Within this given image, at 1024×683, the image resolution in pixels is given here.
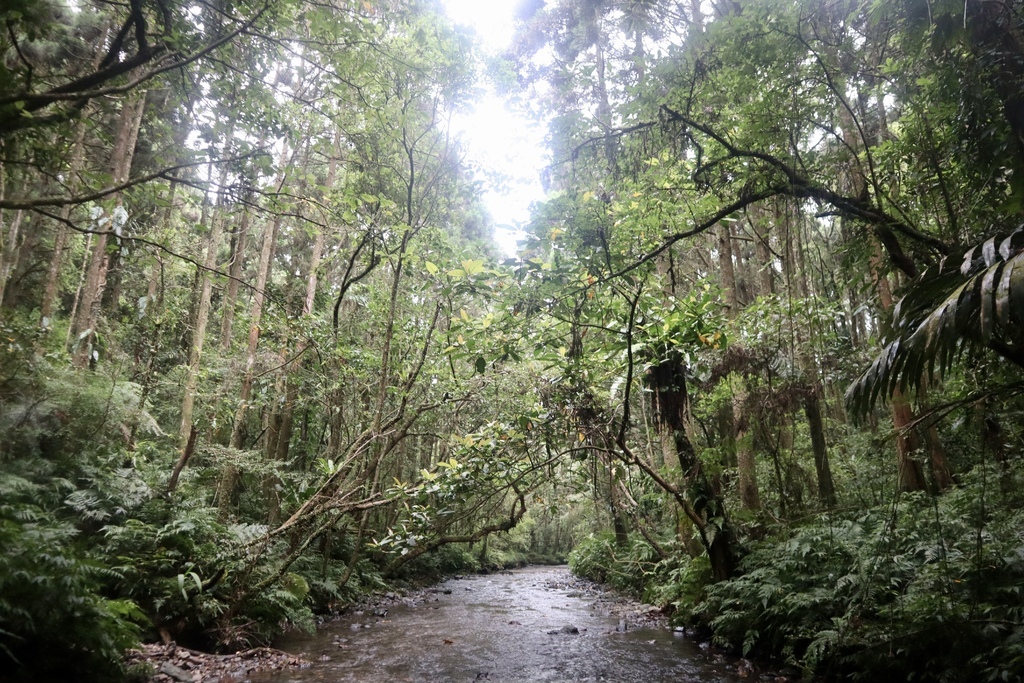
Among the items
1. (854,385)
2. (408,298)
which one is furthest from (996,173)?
(408,298)

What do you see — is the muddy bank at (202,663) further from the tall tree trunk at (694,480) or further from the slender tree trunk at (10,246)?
the slender tree trunk at (10,246)

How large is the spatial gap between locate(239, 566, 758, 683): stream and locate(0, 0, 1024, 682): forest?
70 centimetres

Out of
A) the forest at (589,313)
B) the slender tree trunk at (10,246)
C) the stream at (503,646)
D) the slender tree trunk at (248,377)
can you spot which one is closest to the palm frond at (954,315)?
the forest at (589,313)

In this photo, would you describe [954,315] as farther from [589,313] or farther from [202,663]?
[202,663]

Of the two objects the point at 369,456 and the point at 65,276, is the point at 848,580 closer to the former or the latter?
the point at 369,456

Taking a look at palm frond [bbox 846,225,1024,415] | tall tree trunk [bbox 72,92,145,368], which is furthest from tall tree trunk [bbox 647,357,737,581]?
tall tree trunk [bbox 72,92,145,368]

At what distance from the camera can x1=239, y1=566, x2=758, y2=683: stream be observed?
22.1ft

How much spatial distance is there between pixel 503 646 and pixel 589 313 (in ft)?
17.9

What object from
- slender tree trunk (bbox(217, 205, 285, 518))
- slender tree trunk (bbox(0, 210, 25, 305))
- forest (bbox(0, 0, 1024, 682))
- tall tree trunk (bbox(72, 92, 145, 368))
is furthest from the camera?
slender tree trunk (bbox(217, 205, 285, 518))

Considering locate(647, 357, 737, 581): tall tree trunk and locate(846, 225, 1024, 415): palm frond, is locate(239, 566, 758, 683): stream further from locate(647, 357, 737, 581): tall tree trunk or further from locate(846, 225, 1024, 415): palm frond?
locate(846, 225, 1024, 415): palm frond

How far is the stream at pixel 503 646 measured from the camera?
6750mm

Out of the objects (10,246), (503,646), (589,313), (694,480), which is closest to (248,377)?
(10,246)

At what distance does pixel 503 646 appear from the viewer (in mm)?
8492

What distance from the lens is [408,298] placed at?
13133 millimetres
